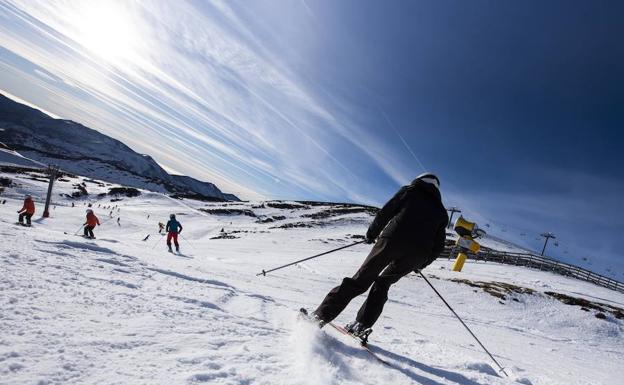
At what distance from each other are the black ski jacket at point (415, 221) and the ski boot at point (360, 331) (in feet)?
3.38

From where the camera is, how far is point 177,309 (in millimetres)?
3428

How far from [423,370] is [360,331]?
0.77 m

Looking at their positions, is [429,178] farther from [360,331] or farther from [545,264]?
[545,264]

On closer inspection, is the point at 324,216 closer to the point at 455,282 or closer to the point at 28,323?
the point at 455,282

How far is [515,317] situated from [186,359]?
15.1m

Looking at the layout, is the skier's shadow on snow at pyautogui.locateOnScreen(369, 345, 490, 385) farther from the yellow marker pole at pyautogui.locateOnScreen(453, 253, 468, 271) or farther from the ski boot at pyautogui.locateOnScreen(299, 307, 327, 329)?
the yellow marker pole at pyautogui.locateOnScreen(453, 253, 468, 271)

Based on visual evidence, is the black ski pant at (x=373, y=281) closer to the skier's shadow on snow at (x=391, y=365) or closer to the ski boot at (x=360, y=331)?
the ski boot at (x=360, y=331)

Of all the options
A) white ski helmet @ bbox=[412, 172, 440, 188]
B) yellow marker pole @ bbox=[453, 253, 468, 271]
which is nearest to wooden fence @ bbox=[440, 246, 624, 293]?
yellow marker pole @ bbox=[453, 253, 468, 271]

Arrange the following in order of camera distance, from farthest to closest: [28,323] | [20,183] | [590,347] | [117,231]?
1. [20,183]
2. [117,231]
3. [590,347]
4. [28,323]

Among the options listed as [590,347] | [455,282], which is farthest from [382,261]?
[455,282]

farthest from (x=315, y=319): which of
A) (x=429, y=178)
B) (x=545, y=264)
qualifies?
(x=545, y=264)

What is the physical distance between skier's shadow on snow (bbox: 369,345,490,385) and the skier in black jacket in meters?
0.33

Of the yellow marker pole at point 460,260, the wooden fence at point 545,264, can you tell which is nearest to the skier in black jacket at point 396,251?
the yellow marker pole at point 460,260

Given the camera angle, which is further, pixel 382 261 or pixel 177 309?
pixel 382 261
